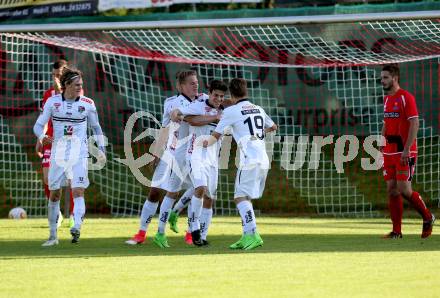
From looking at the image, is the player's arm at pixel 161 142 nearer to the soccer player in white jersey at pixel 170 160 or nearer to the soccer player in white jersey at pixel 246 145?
the soccer player in white jersey at pixel 170 160

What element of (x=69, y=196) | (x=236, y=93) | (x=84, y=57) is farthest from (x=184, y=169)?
(x=84, y=57)

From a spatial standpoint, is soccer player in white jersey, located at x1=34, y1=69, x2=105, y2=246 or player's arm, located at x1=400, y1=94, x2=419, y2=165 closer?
soccer player in white jersey, located at x1=34, y1=69, x2=105, y2=246

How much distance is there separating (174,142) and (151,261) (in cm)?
273

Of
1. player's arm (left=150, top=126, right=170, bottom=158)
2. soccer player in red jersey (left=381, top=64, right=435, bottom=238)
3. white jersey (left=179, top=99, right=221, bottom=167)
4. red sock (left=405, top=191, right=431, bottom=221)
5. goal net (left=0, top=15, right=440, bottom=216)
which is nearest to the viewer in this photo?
white jersey (left=179, top=99, right=221, bottom=167)

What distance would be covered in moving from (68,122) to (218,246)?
Result: 2.34 m

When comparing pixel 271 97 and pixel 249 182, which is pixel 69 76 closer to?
pixel 249 182

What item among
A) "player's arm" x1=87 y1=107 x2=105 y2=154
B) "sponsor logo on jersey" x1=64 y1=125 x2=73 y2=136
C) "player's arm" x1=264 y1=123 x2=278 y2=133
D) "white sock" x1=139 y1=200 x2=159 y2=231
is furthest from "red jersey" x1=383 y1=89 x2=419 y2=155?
"sponsor logo on jersey" x1=64 y1=125 x2=73 y2=136

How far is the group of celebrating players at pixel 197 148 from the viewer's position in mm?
11875

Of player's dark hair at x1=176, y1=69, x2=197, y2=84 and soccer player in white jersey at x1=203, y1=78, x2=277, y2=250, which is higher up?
player's dark hair at x1=176, y1=69, x2=197, y2=84

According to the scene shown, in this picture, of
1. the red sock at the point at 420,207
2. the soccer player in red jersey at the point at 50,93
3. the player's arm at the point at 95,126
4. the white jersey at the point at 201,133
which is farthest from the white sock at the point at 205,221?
the soccer player in red jersey at the point at 50,93

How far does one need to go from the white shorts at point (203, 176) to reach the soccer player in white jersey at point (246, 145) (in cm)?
52

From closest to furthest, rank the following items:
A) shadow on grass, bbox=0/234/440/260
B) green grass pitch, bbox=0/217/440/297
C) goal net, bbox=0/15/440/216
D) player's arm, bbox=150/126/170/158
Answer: green grass pitch, bbox=0/217/440/297
shadow on grass, bbox=0/234/440/260
player's arm, bbox=150/126/170/158
goal net, bbox=0/15/440/216

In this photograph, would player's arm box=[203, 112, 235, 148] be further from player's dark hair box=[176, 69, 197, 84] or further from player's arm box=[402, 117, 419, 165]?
player's arm box=[402, 117, 419, 165]

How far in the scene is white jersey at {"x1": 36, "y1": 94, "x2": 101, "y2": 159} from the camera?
41.8ft
